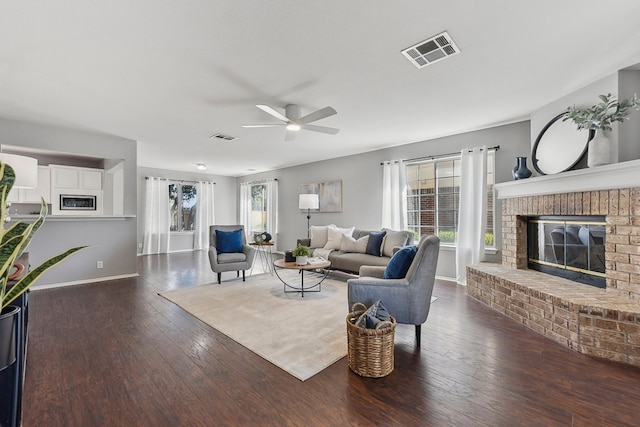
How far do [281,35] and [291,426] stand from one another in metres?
2.56

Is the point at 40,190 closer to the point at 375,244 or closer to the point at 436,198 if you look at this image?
the point at 375,244

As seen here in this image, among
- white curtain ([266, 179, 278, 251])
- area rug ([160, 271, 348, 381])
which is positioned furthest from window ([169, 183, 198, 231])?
area rug ([160, 271, 348, 381])

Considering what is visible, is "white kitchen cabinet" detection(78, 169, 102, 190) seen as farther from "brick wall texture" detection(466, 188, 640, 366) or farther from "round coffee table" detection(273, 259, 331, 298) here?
"brick wall texture" detection(466, 188, 640, 366)

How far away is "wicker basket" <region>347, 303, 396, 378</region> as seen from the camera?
2021 mm

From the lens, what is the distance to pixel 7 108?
361 cm

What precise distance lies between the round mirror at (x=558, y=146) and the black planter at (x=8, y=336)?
181 inches

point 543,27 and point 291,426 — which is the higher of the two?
point 543,27

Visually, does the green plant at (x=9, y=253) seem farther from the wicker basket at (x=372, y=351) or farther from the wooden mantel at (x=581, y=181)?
the wooden mantel at (x=581, y=181)

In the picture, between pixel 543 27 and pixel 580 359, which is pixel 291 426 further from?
pixel 543 27

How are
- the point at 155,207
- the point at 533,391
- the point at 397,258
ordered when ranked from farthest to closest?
the point at 155,207 → the point at 397,258 → the point at 533,391

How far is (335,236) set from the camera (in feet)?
18.7

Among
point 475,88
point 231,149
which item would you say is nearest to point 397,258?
point 475,88

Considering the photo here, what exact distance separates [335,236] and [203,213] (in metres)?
5.24

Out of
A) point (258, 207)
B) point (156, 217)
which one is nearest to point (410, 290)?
point (258, 207)
